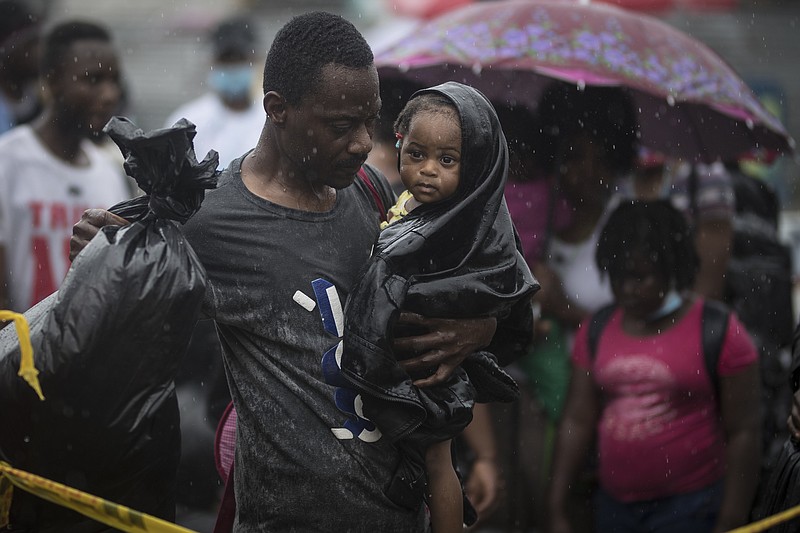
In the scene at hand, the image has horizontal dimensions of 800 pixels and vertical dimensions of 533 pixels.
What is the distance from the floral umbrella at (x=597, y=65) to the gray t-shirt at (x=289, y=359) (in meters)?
2.11

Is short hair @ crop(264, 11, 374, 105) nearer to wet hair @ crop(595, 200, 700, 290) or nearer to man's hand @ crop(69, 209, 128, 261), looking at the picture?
man's hand @ crop(69, 209, 128, 261)

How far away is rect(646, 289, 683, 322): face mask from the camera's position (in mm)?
5098

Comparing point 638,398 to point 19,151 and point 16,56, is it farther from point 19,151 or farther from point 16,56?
point 16,56

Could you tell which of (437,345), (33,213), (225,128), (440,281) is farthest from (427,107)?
(225,128)

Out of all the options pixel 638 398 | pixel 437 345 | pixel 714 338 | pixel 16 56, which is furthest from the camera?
pixel 16 56

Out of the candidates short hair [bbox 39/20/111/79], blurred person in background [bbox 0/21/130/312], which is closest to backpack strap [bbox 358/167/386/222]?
blurred person in background [bbox 0/21/130/312]

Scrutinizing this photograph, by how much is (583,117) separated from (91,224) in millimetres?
3162

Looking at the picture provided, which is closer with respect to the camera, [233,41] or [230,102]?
[230,102]

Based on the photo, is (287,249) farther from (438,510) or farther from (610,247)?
(610,247)

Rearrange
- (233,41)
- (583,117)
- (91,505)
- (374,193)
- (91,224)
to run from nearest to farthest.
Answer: (91,505) → (91,224) → (374,193) → (583,117) → (233,41)

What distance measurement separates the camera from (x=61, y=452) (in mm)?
2963

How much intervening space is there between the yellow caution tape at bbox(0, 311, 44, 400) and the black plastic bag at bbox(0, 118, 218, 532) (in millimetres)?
36

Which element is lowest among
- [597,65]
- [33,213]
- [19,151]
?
[33,213]

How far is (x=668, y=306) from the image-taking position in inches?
202
